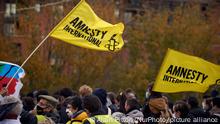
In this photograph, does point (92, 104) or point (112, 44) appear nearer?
point (92, 104)

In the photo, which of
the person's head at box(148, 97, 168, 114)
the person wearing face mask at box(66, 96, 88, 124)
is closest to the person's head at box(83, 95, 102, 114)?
the person wearing face mask at box(66, 96, 88, 124)

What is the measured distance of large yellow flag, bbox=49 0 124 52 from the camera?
13.8 m

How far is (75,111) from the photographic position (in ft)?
39.8

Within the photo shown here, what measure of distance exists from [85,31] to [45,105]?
77.0 inches

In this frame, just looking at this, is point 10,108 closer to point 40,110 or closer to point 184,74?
point 40,110

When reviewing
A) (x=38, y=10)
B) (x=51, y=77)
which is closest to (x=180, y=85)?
(x=51, y=77)

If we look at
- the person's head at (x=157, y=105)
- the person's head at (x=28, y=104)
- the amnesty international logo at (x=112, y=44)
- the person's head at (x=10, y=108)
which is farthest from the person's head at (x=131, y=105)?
the person's head at (x=10, y=108)

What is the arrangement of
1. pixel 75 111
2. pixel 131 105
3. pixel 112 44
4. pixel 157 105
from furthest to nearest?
pixel 112 44 → pixel 131 105 → pixel 75 111 → pixel 157 105

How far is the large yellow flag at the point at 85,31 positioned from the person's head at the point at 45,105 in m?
1.44

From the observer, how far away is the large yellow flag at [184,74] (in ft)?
42.8

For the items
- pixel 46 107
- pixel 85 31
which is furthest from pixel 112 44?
pixel 46 107

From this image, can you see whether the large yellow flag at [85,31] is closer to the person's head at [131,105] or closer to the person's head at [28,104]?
the person's head at [28,104]

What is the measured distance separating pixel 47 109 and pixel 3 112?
2.96 meters

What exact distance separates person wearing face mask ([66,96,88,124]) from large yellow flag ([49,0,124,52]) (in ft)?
4.56
